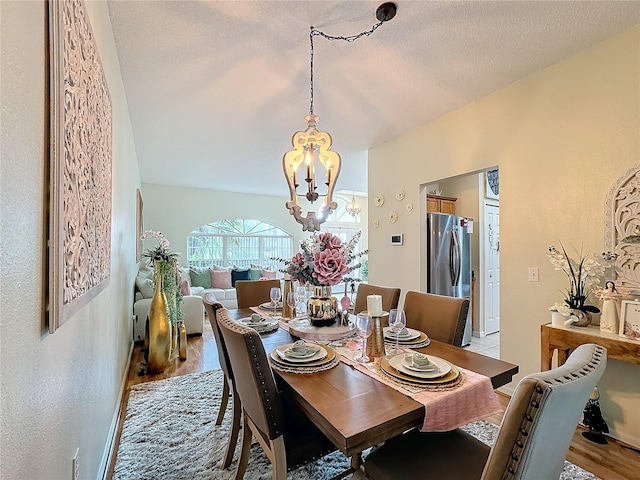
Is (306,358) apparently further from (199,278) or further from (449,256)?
(199,278)

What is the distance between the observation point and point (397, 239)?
3.73 metres

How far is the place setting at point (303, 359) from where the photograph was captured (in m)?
1.30

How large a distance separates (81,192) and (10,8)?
2.06ft

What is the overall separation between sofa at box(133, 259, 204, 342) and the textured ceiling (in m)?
1.92

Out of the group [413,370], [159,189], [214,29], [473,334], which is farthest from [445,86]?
[159,189]

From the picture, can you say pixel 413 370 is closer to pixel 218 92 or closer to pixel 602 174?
pixel 602 174

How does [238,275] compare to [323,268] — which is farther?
[238,275]

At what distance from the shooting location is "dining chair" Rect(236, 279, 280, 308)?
2742 mm

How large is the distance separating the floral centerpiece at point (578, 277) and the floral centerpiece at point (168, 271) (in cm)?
329

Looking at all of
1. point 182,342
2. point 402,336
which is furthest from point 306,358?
point 182,342

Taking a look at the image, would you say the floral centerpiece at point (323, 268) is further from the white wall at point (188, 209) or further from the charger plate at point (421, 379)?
the white wall at point (188, 209)

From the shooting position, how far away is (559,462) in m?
0.89

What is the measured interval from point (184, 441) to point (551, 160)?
321cm

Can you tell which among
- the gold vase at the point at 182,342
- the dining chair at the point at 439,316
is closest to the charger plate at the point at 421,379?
the dining chair at the point at 439,316
